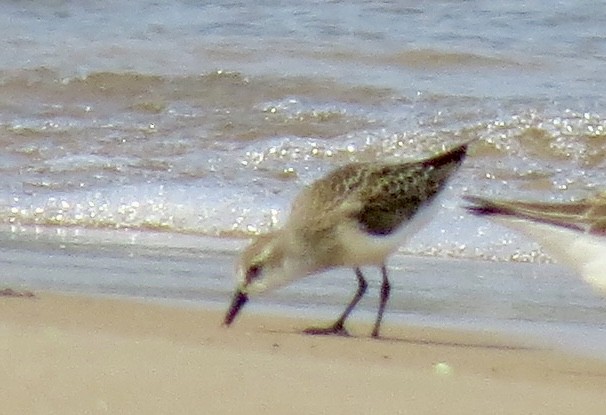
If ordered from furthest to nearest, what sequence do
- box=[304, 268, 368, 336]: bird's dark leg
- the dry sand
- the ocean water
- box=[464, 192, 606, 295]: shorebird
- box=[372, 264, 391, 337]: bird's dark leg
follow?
the ocean water < box=[372, 264, 391, 337]: bird's dark leg < box=[304, 268, 368, 336]: bird's dark leg < box=[464, 192, 606, 295]: shorebird < the dry sand

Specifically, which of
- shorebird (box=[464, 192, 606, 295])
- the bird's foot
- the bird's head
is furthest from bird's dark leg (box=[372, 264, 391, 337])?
shorebird (box=[464, 192, 606, 295])

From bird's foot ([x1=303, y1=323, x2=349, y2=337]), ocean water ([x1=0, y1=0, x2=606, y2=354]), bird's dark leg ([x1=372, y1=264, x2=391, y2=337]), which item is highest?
bird's foot ([x1=303, y1=323, x2=349, y2=337])

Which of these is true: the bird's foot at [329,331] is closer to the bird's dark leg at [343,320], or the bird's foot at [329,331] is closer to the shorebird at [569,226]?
the bird's dark leg at [343,320]

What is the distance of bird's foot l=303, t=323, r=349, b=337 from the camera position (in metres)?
5.88

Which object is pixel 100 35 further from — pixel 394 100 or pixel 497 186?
pixel 497 186

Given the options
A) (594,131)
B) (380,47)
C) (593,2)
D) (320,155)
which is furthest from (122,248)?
(593,2)

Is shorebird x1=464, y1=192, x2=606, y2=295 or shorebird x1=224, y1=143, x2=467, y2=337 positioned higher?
shorebird x1=464, y1=192, x2=606, y2=295

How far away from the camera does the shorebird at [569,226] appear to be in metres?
5.81

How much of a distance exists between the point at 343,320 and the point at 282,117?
436cm

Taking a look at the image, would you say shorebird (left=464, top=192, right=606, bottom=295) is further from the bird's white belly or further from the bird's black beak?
the bird's black beak

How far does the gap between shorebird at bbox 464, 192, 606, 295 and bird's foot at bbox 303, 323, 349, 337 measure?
643 millimetres

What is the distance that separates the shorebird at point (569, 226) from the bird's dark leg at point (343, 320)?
0.65 meters

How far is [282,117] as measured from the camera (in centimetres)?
1041

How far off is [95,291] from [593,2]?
656 centimetres
